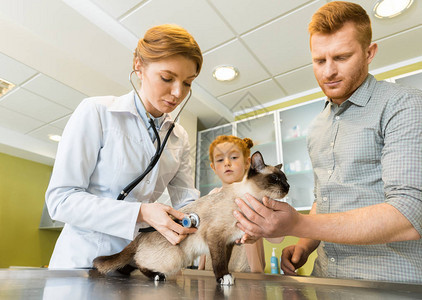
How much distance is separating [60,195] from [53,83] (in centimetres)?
185

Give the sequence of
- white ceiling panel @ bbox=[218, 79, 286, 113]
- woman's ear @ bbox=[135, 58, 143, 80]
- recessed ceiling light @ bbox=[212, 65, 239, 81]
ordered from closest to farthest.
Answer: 1. woman's ear @ bbox=[135, 58, 143, 80]
2. recessed ceiling light @ bbox=[212, 65, 239, 81]
3. white ceiling panel @ bbox=[218, 79, 286, 113]

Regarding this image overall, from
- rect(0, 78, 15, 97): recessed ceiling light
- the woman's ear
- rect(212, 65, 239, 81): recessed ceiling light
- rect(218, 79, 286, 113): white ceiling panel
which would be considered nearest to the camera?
the woman's ear

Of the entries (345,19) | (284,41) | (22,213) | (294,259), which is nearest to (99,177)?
(294,259)

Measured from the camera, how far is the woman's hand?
74 cm

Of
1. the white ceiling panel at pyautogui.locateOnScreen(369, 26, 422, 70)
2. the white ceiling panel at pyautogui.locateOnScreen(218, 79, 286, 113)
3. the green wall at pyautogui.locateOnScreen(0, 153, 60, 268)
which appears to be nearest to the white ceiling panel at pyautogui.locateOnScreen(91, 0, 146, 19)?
the white ceiling panel at pyautogui.locateOnScreen(218, 79, 286, 113)

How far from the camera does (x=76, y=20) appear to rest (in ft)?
6.21

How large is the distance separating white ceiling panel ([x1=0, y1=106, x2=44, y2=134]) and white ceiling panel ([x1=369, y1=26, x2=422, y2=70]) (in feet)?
10.6

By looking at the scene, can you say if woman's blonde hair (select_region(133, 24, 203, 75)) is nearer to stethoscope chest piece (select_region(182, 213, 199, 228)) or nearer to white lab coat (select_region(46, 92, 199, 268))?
white lab coat (select_region(46, 92, 199, 268))

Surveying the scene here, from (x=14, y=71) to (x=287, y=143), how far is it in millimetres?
2618

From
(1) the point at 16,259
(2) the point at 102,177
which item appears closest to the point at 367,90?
(2) the point at 102,177

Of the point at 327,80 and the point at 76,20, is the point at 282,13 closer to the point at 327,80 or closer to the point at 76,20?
the point at 327,80

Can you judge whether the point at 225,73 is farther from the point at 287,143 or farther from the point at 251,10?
the point at 287,143

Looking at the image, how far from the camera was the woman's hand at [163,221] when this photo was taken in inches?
29.1

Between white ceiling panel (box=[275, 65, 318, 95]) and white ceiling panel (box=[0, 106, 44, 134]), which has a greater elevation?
white ceiling panel (box=[275, 65, 318, 95])
